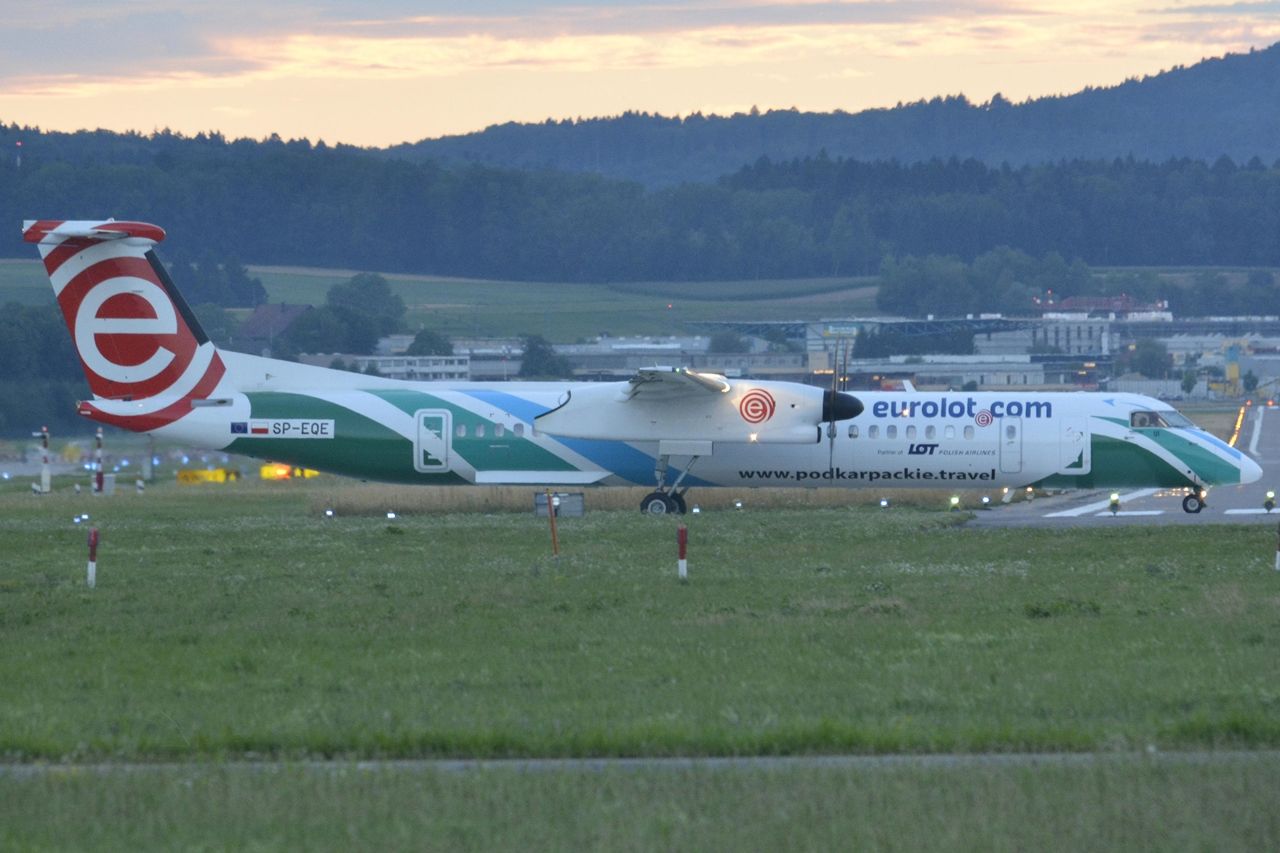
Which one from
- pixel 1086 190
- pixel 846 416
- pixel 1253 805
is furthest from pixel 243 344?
pixel 1086 190

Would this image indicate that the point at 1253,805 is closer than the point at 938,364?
Yes

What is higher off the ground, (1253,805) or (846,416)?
(846,416)

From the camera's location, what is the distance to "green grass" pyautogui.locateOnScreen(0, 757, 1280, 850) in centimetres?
812

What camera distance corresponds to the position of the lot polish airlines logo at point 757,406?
31516 millimetres

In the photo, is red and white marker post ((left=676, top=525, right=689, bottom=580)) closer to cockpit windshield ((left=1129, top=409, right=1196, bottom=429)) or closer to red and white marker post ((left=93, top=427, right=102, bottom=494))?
cockpit windshield ((left=1129, top=409, right=1196, bottom=429))

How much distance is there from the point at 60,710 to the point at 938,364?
74359 millimetres

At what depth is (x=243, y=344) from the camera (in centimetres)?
7475

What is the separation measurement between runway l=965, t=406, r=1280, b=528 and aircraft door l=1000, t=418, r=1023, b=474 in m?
0.97

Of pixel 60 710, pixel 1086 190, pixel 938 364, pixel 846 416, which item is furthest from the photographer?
pixel 1086 190

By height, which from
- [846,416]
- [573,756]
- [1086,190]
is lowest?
[573,756]

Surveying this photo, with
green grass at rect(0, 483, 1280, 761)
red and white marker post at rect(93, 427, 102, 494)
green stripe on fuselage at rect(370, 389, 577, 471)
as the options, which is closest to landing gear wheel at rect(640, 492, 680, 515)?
green stripe on fuselage at rect(370, 389, 577, 471)

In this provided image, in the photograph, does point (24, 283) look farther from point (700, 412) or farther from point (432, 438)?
point (700, 412)

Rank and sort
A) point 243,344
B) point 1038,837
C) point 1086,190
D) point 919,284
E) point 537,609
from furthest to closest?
point 1086,190
point 919,284
point 243,344
point 537,609
point 1038,837

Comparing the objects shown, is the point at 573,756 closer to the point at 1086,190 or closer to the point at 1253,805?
the point at 1253,805
